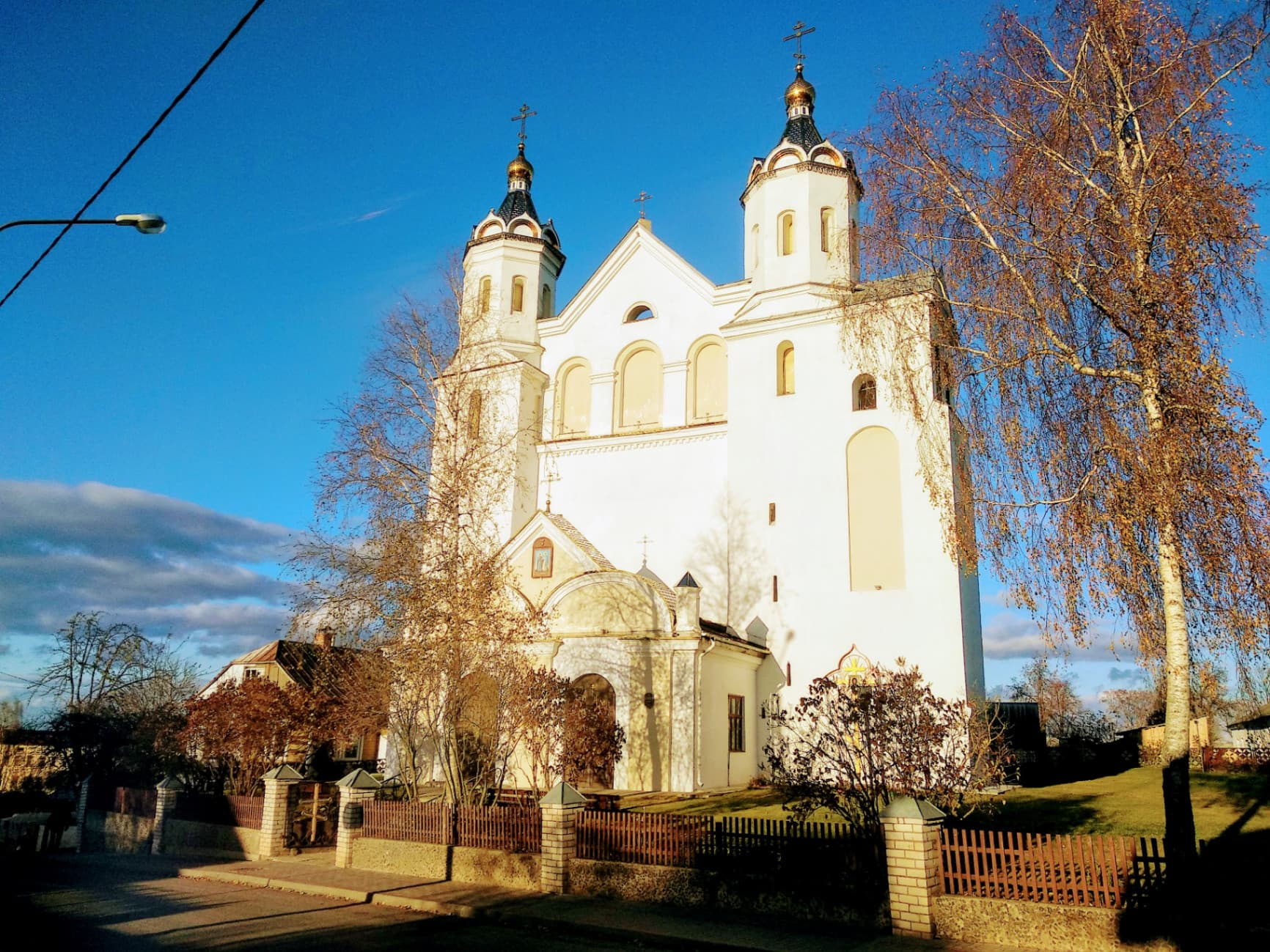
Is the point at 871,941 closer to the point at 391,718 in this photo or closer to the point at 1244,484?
the point at 1244,484

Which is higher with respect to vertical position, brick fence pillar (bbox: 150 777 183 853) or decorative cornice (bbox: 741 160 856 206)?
decorative cornice (bbox: 741 160 856 206)

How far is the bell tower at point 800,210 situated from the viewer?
25.2 metres

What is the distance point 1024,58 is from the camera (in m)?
13.0

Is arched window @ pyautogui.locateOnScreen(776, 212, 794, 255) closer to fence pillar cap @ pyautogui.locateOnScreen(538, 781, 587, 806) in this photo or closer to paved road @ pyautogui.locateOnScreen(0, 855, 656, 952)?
fence pillar cap @ pyautogui.locateOnScreen(538, 781, 587, 806)

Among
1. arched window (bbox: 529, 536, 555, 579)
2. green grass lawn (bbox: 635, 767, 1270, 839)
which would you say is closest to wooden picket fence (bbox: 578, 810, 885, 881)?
green grass lawn (bbox: 635, 767, 1270, 839)

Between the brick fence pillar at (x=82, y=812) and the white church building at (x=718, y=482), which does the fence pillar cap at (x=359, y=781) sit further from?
the brick fence pillar at (x=82, y=812)

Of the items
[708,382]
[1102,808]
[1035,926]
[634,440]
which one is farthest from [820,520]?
[1035,926]

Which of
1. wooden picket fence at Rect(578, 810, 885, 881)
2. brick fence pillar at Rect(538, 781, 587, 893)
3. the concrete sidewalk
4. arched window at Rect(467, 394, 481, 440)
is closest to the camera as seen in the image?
the concrete sidewalk

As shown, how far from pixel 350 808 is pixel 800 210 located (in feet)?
63.8

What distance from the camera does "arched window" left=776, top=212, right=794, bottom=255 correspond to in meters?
25.6

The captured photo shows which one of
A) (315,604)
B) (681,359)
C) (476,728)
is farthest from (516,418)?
(476,728)

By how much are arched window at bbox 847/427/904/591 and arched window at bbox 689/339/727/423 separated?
448 cm

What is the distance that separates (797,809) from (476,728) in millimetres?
6411

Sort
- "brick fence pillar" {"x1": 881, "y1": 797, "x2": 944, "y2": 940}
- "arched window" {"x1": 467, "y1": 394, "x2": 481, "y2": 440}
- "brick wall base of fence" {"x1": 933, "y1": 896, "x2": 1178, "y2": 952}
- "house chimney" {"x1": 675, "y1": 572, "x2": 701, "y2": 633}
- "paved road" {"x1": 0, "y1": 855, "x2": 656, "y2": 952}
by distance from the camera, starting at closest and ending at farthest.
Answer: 1. "brick wall base of fence" {"x1": 933, "y1": 896, "x2": 1178, "y2": 952}
2. "brick fence pillar" {"x1": 881, "y1": 797, "x2": 944, "y2": 940}
3. "paved road" {"x1": 0, "y1": 855, "x2": 656, "y2": 952}
4. "arched window" {"x1": 467, "y1": 394, "x2": 481, "y2": 440}
5. "house chimney" {"x1": 675, "y1": 572, "x2": 701, "y2": 633}
